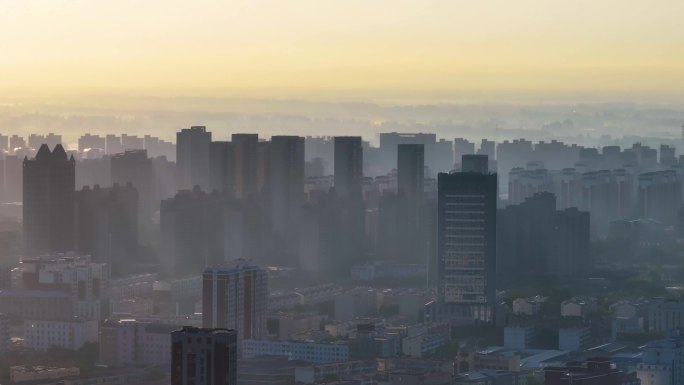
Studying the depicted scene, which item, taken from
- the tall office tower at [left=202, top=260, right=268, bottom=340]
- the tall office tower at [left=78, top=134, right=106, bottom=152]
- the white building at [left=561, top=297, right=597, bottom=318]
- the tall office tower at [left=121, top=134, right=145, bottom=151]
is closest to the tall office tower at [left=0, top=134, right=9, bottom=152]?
the tall office tower at [left=78, top=134, right=106, bottom=152]

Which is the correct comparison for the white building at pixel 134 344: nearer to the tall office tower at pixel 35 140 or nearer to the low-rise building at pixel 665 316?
the low-rise building at pixel 665 316

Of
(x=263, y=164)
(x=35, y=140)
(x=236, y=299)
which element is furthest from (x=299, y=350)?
(x=35, y=140)

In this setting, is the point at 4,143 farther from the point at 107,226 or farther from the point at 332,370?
Result: the point at 332,370

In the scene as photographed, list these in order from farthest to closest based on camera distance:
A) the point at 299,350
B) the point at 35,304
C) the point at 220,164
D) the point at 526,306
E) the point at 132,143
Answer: the point at 132,143 → the point at 220,164 → the point at 526,306 → the point at 35,304 → the point at 299,350

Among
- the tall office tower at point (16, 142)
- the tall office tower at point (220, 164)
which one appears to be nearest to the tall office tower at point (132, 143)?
the tall office tower at point (16, 142)

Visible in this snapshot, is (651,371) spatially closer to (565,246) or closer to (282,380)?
(282,380)

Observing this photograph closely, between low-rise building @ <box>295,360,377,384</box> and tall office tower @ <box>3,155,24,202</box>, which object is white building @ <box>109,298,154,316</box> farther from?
tall office tower @ <box>3,155,24,202</box>
